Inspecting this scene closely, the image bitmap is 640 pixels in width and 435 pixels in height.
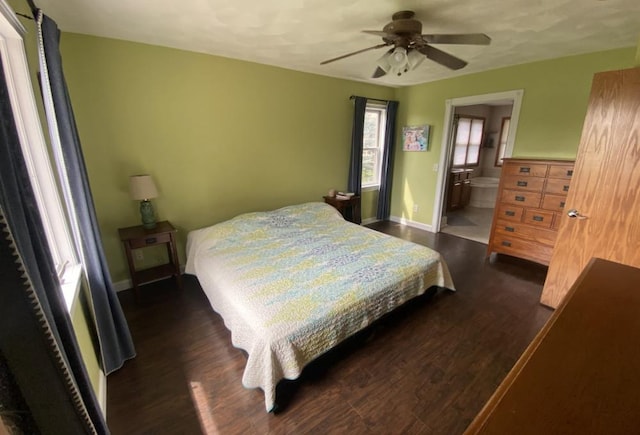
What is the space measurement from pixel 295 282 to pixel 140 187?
1751mm

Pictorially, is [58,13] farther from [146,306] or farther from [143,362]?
[143,362]

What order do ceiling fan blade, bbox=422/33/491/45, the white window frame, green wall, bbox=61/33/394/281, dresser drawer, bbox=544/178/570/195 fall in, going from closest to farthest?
the white window frame < ceiling fan blade, bbox=422/33/491/45 < green wall, bbox=61/33/394/281 < dresser drawer, bbox=544/178/570/195

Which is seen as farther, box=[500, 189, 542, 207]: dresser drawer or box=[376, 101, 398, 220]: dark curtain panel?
box=[376, 101, 398, 220]: dark curtain panel

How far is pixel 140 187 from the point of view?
2516mm

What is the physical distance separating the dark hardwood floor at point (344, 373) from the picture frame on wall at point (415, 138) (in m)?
2.67

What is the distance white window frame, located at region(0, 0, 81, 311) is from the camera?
136 centimetres

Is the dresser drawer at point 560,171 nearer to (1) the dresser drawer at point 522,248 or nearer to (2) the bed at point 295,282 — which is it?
(1) the dresser drawer at point 522,248

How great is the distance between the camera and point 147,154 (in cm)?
273

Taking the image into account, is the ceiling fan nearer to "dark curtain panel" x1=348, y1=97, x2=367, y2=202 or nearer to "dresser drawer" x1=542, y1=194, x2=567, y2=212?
"dresser drawer" x1=542, y1=194, x2=567, y2=212

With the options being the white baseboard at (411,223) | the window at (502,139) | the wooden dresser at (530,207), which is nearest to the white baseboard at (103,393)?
the wooden dresser at (530,207)

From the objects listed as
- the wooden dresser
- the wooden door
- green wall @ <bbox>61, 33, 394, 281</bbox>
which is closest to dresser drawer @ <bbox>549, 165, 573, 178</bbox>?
the wooden dresser

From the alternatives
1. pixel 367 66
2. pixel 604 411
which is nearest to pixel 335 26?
pixel 367 66

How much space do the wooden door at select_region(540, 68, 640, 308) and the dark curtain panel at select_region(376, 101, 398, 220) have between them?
282 centimetres

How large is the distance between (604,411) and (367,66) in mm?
3648
